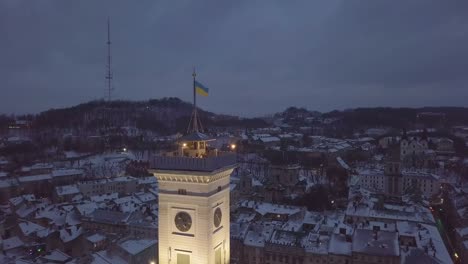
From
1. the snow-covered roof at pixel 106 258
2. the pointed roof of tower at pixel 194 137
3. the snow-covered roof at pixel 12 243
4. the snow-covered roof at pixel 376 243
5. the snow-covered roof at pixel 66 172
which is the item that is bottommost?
the snow-covered roof at pixel 12 243

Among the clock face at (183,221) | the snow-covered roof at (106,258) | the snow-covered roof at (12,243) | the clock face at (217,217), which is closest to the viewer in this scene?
the clock face at (183,221)

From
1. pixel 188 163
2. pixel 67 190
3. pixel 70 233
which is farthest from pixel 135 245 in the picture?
pixel 67 190

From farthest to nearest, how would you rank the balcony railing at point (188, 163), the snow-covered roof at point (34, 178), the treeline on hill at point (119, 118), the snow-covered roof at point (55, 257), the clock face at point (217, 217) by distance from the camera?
the treeline on hill at point (119, 118) < the snow-covered roof at point (34, 178) < the snow-covered roof at point (55, 257) < the clock face at point (217, 217) < the balcony railing at point (188, 163)

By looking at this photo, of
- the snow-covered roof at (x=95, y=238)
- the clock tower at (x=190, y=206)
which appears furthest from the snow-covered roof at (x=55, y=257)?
the clock tower at (x=190, y=206)

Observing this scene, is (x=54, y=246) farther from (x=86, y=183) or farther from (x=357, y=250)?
(x=357, y=250)

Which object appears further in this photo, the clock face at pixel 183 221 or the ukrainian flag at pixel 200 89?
the ukrainian flag at pixel 200 89

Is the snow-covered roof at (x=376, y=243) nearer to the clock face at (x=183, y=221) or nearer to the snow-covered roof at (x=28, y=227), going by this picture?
the clock face at (x=183, y=221)

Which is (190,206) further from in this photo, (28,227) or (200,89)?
(28,227)

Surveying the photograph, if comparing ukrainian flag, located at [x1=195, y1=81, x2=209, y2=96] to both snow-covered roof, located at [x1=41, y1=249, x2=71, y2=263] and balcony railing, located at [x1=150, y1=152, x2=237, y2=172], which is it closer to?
balcony railing, located at [x1=150, y1=152, x2=237, y2=172]

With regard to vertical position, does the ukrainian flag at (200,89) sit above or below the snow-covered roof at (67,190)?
above
